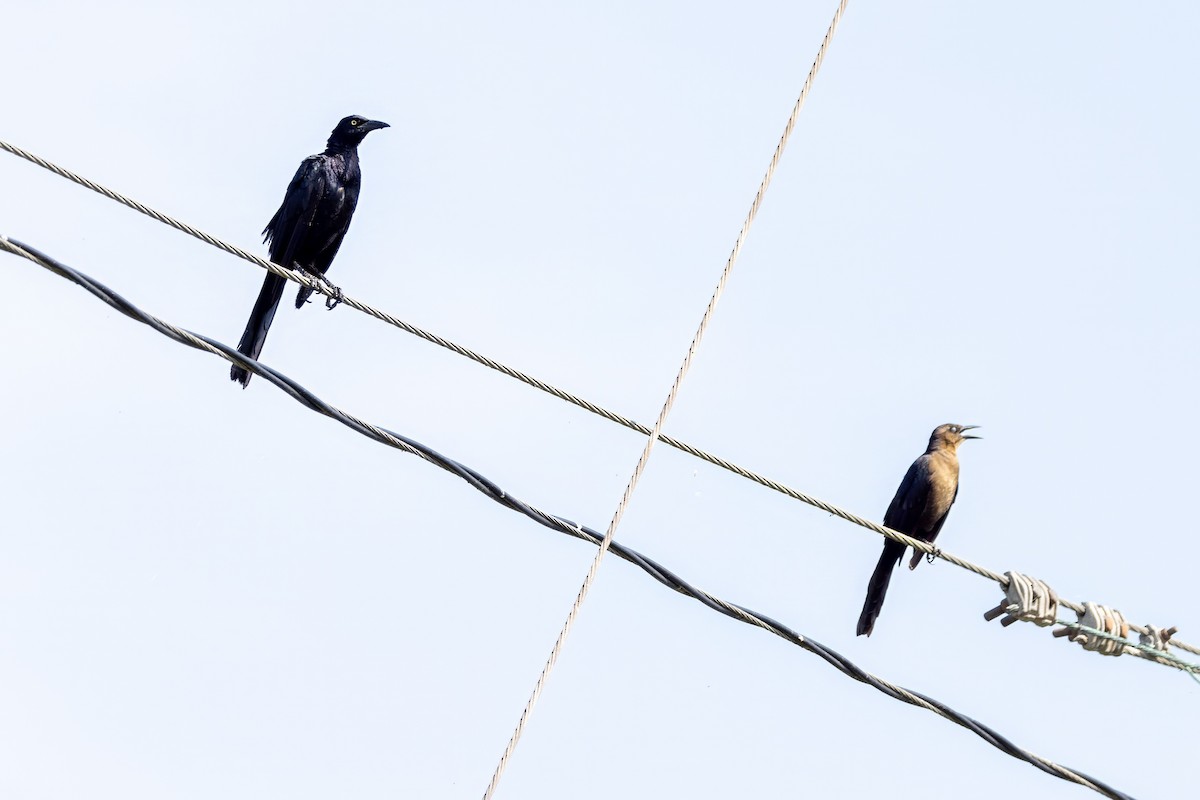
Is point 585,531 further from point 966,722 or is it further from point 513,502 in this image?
point 966,722

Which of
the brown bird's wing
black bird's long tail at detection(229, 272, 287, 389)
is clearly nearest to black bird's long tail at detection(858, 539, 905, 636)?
the brown bird's wing

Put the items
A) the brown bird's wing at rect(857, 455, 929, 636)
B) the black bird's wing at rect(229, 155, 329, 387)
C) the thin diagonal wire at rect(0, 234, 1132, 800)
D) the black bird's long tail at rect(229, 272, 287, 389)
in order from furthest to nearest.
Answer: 1. the brown bird's wing at rect(857, 455, 929, 636)
2. the black bird's wing at rect(229, 155, 329, 387)
3. the black bird's long tail at rect(229, 272, 287, 389)
4. the thin diagonal wire at rect(0, 234, 1132, 800)

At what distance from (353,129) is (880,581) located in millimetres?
4011

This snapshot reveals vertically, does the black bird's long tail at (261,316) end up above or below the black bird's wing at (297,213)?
below

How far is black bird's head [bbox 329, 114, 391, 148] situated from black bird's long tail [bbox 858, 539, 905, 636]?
12.5 ft

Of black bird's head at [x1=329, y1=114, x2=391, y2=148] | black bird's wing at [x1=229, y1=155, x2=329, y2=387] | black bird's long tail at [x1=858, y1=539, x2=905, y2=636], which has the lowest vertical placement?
black bird's long tail at [x1=858, y1=539, x2=905, y2=636]

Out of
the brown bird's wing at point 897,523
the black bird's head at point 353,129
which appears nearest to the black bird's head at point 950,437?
the brown bird's wing at point 897,523

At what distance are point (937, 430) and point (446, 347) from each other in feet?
20.8

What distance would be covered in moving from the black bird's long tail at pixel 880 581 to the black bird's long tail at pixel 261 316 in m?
3.72

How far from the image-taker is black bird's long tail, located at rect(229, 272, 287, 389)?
28.2ft

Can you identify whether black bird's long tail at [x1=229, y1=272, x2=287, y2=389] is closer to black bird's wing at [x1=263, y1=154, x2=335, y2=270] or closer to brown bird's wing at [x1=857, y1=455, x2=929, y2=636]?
black bird's wing at [x1=263, y1=154, x2=335, y2=270]

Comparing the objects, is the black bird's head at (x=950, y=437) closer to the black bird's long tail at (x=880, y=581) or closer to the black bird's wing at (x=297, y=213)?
the black bird's long tail at (x=880, y=581)

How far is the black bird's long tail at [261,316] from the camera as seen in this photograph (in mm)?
8594

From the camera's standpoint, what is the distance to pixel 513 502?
4.48m
